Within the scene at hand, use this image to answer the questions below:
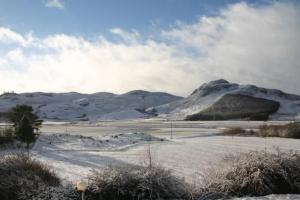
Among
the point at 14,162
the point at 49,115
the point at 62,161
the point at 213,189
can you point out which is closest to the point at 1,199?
the point at 14,162

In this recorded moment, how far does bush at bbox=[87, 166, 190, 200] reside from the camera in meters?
9.87

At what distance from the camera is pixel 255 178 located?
10.1 m

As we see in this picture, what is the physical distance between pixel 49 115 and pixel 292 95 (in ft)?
224

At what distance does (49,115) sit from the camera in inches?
5335

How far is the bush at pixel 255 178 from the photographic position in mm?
10109

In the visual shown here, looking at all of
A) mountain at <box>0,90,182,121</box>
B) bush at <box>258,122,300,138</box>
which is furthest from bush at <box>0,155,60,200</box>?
mountain at <box>0,90,182,121</box>

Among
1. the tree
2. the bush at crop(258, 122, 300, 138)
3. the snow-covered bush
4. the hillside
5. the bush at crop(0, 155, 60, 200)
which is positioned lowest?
the snow-covered bush

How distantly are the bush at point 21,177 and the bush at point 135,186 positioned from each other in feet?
4.17

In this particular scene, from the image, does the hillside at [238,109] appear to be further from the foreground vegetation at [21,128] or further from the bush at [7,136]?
the bush at [7,136]

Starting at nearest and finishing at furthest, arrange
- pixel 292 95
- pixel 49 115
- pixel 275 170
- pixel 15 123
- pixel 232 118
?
pixel 275 170 < pixel 15 123 < pixel 232 118 < pixel 292 95 < pixel 49 115

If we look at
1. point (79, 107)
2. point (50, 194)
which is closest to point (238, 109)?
point (79, 107)

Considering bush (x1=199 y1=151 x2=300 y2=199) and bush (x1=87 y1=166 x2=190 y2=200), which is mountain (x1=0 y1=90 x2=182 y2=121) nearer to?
bush (x1=87 y1=166 x2=190 y2=200)

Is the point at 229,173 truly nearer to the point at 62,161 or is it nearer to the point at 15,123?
the point at 62,161

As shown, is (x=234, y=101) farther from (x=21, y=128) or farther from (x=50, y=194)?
(x=50, y=194)
